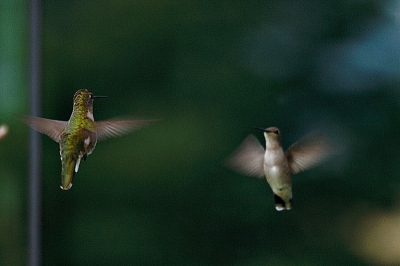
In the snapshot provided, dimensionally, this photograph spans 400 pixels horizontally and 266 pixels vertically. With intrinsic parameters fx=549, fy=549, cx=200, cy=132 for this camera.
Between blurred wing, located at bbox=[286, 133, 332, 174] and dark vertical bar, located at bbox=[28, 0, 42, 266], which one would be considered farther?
dark vertical bar, located at bbox=[28, 0, 42, 266]

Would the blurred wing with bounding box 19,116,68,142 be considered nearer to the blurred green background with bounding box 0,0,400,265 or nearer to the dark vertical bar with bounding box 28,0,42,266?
→ the blurred green background with bounding box 0,0,400,265

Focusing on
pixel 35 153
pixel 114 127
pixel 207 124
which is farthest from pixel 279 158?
pixel 35 153

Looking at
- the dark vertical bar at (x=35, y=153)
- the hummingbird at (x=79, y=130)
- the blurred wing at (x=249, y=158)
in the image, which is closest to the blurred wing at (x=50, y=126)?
the hummingbird at (x=79, y=130)

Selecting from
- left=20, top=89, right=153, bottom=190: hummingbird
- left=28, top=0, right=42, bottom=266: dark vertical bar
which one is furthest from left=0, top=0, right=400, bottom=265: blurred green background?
left=20, top=89, right=153, bottom=190: hummingbird

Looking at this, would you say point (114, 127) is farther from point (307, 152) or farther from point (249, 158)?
point (307, 152)

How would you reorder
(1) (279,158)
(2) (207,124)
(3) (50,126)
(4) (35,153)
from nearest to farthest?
(1) (279,158) < (3) (50,126) < (2) (207,124) < (4) (35,153)

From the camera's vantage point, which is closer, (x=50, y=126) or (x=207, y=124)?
(x=50, y=126)
